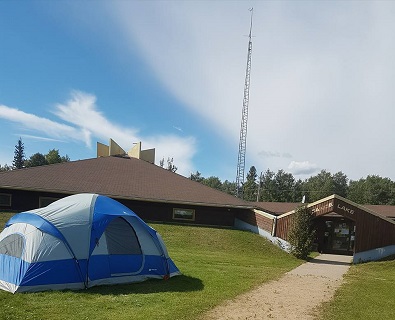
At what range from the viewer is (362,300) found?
9508mm

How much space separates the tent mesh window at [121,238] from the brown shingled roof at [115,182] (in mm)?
14349

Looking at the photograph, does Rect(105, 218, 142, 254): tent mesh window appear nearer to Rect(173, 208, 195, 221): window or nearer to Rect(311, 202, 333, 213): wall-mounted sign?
Rect(311, 202, 333, 213): wall-mounted sign

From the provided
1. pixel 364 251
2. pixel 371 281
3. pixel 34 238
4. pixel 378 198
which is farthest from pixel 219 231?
pixel 378 198

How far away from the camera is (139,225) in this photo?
10.2 metres

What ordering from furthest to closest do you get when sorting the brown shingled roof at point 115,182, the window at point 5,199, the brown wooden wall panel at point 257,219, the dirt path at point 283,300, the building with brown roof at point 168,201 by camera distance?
the brown shingled roof at point 115,182, the window at point 5,199, the brown wooden wall panel at point 257,219, the building with brown roof at point 168,201, the dirt path at point 283,300

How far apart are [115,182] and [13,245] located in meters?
17.5

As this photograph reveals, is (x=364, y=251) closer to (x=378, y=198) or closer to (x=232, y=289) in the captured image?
(x=232, y=289)

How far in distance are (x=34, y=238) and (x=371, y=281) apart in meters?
11.3

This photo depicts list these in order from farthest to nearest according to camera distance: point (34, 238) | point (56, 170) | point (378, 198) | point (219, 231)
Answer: point (378, 198), point (56, 170), point (219, 231), point (34, 238)

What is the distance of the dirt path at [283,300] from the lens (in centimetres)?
752

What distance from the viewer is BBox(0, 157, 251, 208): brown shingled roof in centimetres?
2402

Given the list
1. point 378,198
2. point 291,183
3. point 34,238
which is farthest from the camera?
point 291,183

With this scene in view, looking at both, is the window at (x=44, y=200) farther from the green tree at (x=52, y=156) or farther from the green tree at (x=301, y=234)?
the green tree at (x=52, y=156)

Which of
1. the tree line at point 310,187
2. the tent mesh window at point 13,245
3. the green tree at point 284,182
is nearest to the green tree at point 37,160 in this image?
the tree line at point 310,187
